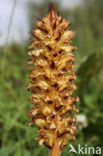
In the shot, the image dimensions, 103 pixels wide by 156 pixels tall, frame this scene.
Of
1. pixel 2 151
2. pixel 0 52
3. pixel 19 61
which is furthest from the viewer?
pixel 19 61

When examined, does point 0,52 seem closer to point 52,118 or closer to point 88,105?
point 88,105

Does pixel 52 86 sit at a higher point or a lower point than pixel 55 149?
higher

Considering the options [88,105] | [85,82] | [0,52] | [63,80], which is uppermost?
[0,52]

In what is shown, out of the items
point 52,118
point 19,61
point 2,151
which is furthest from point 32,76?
point 19,61

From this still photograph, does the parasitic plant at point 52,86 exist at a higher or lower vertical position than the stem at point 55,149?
higher

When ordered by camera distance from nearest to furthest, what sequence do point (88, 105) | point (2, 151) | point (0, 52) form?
1. point (2, 151)
2. point (88, 105)
3. point (0, 52)

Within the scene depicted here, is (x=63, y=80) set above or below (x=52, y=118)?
above

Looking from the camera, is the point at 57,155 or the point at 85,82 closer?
the point at 57,155

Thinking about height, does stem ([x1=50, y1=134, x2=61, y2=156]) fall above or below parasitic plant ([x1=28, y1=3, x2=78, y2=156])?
below
